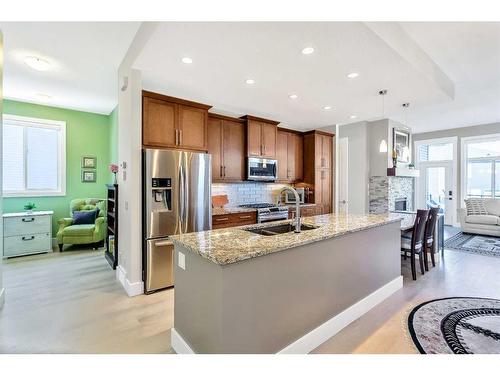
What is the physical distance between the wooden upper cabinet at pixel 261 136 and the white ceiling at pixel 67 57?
7.31 feet

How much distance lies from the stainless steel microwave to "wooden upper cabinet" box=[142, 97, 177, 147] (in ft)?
5.30

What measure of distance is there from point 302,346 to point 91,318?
199cm

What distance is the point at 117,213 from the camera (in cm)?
366

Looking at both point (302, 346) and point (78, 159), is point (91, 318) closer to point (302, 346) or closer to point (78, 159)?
point (302, 346)

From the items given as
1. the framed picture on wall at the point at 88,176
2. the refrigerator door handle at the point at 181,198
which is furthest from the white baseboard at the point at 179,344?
the framed picture on wall at the point at 88,176

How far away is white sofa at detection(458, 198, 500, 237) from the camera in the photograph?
580 centimetres

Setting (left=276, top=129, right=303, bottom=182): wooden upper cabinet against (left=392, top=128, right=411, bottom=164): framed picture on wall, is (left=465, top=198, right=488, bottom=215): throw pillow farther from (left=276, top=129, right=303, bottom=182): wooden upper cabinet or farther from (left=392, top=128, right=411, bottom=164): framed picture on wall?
(left=276, top=129, right=303, bottom=182): wooden upper cabinet

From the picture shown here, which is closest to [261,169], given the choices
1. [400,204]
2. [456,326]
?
[456,326]

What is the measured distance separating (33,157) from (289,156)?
5111 mm

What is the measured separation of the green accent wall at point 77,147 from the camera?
4.97m

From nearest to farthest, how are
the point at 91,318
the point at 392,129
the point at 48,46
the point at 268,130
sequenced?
1. the point at 91,318
2. the point at 48,46
3. the point at 268,130
4. the point at 392,129

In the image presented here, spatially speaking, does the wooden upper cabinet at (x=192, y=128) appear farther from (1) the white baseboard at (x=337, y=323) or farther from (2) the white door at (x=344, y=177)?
(2) the white door at (x=344, y=177)

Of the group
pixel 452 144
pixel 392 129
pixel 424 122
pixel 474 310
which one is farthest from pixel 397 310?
pixel 452 144

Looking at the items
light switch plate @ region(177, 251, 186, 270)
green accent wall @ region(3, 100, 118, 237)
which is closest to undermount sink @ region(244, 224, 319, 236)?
light switch plate @ region(177, 251, 186, 270)
